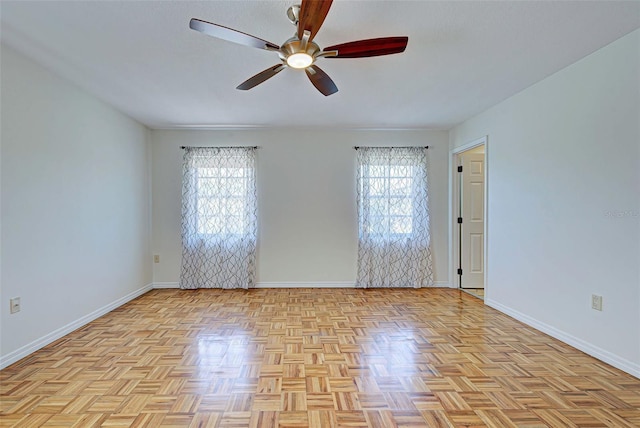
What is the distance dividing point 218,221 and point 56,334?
217 cm

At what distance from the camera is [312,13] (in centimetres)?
153

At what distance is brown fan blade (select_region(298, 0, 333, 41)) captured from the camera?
4.79ft

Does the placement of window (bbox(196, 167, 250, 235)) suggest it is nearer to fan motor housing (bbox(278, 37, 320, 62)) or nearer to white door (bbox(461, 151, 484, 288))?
fan motor housing (bbox(278, 37, 320, 62))

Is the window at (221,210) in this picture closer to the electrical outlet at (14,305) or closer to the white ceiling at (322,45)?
the white ceiling at (322,45)

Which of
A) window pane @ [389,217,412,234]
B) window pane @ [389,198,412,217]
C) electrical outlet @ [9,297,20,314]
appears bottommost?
electrical outlet @ [9,297,20,314]

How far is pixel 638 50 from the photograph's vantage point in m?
2.10

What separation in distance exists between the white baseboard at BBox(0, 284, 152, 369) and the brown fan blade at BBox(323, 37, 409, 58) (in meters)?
3.08

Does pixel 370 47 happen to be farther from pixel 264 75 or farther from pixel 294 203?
pixel 294 203

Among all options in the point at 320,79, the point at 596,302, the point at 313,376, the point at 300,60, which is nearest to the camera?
the point at 300,60

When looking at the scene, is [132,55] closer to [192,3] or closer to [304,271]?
[192,3]

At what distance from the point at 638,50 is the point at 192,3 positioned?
9.55ft

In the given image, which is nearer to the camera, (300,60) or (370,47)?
(370,47)

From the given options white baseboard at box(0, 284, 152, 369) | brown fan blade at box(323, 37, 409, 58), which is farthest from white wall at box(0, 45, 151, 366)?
brown fan blade at box(323, 37, 409, 58)

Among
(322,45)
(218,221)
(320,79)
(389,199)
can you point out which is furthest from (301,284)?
(322,45)
